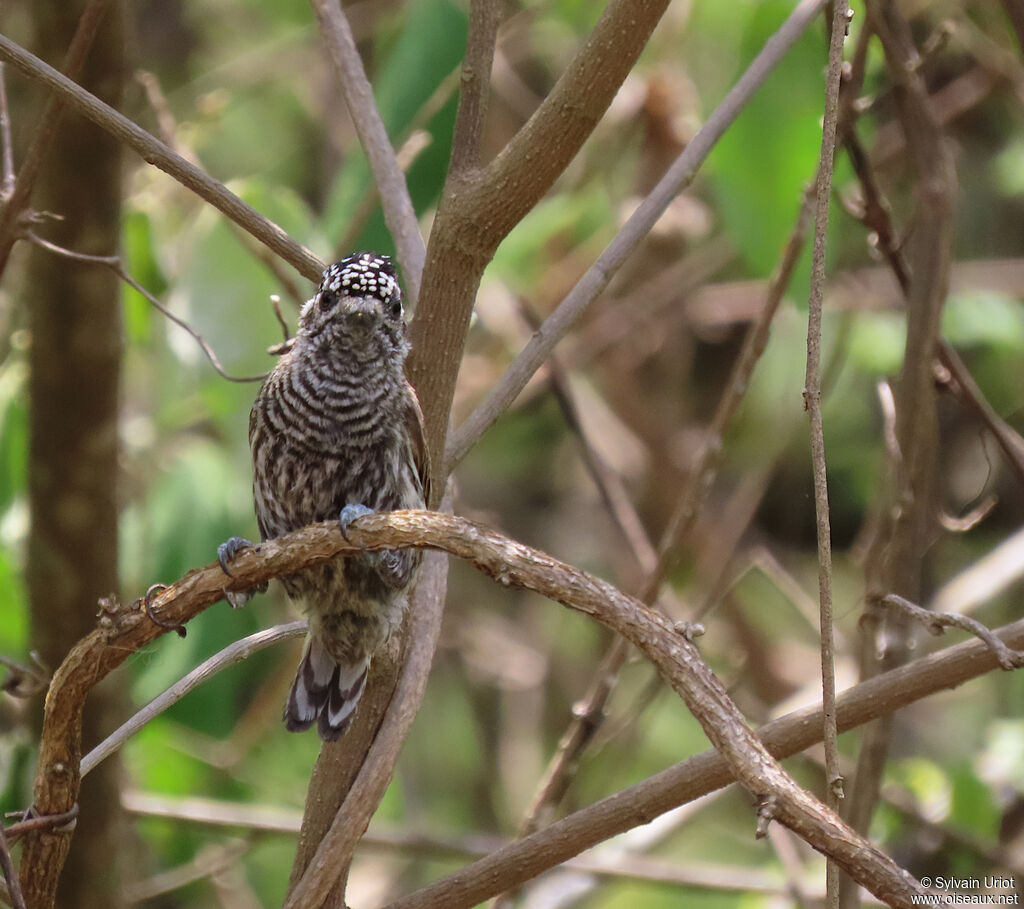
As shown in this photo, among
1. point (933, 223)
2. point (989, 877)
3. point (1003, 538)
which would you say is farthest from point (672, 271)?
point (989, 877)

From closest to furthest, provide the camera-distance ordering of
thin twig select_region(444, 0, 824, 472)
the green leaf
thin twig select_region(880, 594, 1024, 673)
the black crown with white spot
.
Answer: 1. thin twig select_region(880, 594, 1024, 673)
2. thin twig select_region(444, 0, 824, 472)
3. the black crown with white spot
4. the green leaf

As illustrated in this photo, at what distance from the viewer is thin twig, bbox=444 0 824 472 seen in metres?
2.28

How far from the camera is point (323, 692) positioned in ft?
8.24

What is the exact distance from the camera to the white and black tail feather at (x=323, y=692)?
7.74 feet

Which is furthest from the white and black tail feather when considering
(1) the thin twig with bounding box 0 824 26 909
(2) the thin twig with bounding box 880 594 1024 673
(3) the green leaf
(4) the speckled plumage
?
(3) the green leaf

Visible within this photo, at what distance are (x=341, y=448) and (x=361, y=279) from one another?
330 millimetres

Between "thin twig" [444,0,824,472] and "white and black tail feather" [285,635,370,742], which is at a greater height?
"thin twig" [444,0,824,472]

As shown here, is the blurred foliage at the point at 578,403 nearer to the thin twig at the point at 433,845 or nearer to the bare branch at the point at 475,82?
the thin twig at the point at 433,845

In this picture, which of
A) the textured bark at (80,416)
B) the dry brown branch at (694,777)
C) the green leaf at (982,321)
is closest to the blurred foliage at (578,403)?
the green leaf at (982,321)

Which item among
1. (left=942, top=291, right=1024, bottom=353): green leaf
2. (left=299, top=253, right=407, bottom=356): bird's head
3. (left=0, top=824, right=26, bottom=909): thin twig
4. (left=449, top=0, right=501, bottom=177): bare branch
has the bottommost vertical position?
(left=0, top=824, right=26, bottom=909): thin twig

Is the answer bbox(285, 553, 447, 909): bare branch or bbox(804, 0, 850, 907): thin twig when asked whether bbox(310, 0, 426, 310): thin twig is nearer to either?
bbox(285, 553, 447, 909): bare branch

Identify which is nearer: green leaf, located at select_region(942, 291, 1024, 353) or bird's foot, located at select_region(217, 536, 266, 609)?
bird's foot, located at select_region(217, 536, 266, 609)

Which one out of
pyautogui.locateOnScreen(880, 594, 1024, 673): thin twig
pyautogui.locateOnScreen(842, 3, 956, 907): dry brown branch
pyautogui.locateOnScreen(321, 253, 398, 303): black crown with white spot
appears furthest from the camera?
pyautogui.locateOnScreen(842, 3, 956, 907): dry brown branch

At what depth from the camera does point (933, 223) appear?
3084 millimetres
